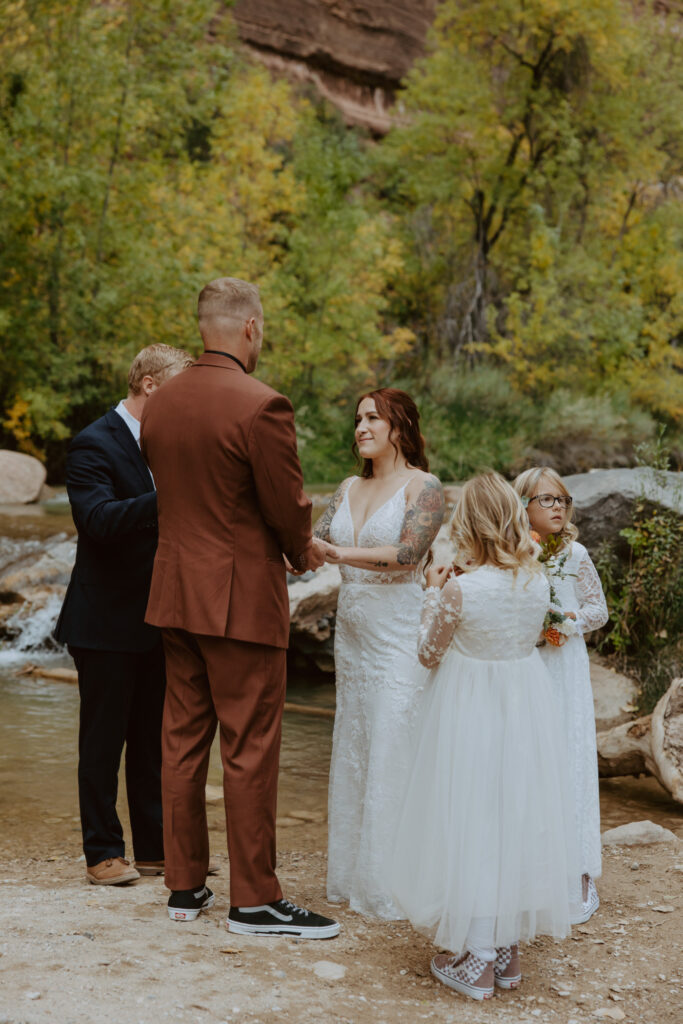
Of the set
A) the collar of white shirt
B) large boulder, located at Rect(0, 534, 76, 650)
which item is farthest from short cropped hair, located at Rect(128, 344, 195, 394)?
large boulder, located at Rect(0, 534, 76, 650)

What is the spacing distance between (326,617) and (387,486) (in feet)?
16.8

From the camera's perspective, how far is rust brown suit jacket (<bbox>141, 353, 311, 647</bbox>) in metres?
3.30

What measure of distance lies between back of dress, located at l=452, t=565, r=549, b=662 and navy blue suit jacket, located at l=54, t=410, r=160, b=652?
52.0 inches

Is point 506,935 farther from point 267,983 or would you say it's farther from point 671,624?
point 671,624

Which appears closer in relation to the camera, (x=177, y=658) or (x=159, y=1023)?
(x=159, y=1023)

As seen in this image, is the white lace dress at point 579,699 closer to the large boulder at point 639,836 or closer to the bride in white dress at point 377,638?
the bride in white dress at point 377,638

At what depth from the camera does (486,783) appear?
324 centimetres

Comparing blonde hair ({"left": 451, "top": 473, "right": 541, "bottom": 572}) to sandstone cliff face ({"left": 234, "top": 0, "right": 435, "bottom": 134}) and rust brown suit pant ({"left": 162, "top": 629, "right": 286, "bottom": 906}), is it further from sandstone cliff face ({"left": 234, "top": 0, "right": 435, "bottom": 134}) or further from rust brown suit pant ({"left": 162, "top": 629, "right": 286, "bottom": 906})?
sandstone cliff face ({"left": 234, "top": 0, "right": 435, "bottom": 134})

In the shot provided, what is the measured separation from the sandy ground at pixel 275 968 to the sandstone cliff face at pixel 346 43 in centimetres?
3618

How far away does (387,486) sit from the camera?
4133 mm

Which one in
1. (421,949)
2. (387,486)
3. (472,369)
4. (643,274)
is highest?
(643,274)

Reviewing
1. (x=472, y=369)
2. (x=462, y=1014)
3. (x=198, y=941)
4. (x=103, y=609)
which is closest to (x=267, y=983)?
(x=198, y=941)

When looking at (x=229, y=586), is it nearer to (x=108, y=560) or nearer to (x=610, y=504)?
(x=108, y=560)

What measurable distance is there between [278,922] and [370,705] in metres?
0.93
